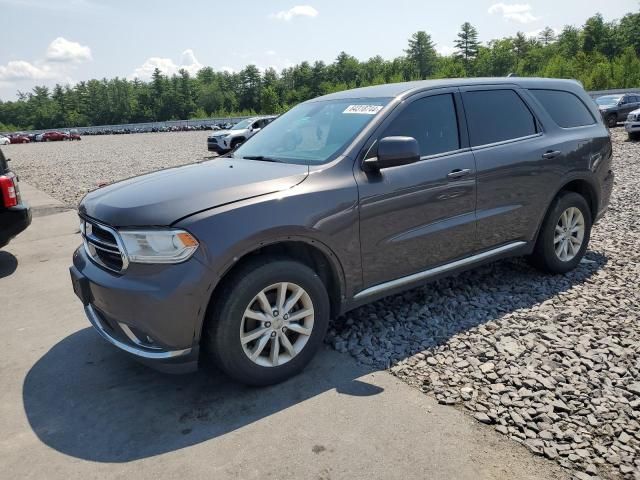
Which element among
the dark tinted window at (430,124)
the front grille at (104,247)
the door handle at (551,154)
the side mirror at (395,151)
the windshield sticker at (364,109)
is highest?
the windshield sticker at (364,109)

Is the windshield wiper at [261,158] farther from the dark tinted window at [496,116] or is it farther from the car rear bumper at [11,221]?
the car rear bumper at [11,221]

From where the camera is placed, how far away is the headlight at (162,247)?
283 cm

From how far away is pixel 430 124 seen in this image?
399cm

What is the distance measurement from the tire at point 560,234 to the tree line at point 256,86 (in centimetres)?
9308

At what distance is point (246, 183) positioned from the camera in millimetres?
3199

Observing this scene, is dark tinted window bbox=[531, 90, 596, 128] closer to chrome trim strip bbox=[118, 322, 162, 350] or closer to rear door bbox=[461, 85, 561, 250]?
rear door bbox=[461, 85, 561, 250]

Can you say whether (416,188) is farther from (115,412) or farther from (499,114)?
(115,412)

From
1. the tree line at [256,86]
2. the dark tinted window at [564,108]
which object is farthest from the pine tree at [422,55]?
the dark tinted window at [564,108]

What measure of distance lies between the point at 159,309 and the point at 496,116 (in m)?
3.22

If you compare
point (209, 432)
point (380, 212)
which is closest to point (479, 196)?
point (380, 212)

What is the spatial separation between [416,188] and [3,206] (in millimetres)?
4554

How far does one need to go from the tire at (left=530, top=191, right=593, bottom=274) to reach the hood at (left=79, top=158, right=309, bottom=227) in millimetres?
2586

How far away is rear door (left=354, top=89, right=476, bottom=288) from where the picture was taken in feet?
11.6

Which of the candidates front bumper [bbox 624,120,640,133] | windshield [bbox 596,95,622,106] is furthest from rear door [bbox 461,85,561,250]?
windshield [bbox 596,95,622,106]
